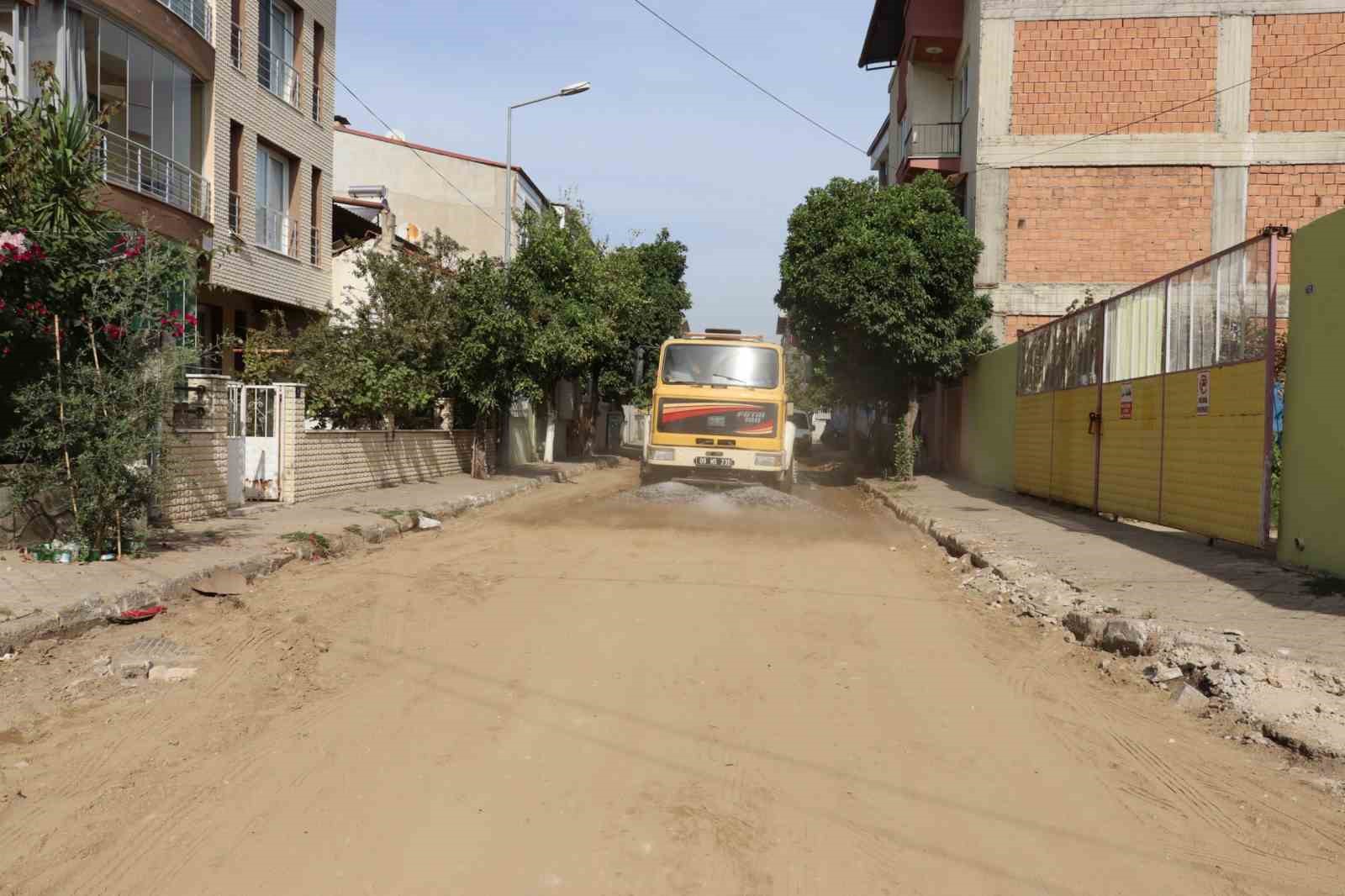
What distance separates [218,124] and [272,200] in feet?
8.99

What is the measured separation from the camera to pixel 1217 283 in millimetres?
10383

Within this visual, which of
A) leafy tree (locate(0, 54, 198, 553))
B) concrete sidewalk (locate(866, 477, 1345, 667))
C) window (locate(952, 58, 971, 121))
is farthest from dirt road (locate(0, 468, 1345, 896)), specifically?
window (locate(952, 58, 971, 121))

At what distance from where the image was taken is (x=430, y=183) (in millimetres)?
38312

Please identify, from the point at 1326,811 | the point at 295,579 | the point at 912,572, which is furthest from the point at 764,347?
the point at 1326,811

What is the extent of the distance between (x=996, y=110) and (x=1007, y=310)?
473cm

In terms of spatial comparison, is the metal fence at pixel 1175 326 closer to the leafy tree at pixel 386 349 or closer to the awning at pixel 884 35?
the leafy tree at pixel 386 349

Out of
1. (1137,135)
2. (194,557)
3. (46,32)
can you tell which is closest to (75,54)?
(46,32)

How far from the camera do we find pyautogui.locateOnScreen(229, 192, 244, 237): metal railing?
1978 cm

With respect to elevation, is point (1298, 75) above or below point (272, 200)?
above

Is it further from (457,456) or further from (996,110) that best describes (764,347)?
(996,110)

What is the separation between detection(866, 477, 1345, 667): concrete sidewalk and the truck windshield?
4005 millimetres

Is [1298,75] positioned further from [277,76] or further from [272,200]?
[272,200]

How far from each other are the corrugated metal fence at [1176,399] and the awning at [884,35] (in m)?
19.3

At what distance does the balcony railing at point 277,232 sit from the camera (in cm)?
2088
